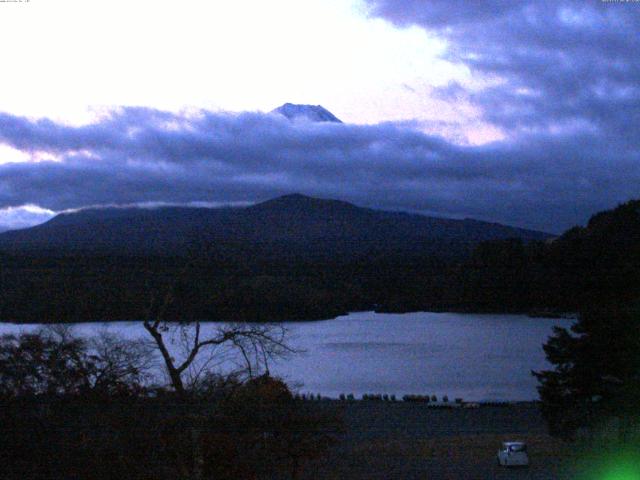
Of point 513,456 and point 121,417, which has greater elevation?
point 121,417

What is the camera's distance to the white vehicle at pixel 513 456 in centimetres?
915

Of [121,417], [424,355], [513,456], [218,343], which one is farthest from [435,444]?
[424,355]

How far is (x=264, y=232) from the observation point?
2353 cm

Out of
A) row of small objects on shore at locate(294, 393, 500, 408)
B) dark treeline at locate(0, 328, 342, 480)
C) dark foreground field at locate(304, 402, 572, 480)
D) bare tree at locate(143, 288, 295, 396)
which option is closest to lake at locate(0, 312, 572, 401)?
row of small objects on shore at locate(294, 393, 500, 408)

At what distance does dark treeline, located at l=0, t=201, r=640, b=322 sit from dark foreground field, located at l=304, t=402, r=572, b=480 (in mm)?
1910

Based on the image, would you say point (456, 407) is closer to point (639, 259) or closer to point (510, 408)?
point (510, 408)

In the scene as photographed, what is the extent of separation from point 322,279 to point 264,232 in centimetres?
482

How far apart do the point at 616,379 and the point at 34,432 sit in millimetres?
7560

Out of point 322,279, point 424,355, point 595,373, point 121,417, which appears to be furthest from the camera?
point 424,355

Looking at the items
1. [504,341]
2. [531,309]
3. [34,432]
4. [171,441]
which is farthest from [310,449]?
A: [531,309]

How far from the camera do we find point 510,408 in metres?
18.2

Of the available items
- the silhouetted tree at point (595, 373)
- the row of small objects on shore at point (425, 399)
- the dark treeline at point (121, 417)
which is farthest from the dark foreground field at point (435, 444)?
the dark treeline at point (121, 417)

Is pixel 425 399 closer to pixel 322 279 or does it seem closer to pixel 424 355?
pixel 322 279

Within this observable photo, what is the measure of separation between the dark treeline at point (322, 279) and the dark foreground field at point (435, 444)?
1910 millimetres
